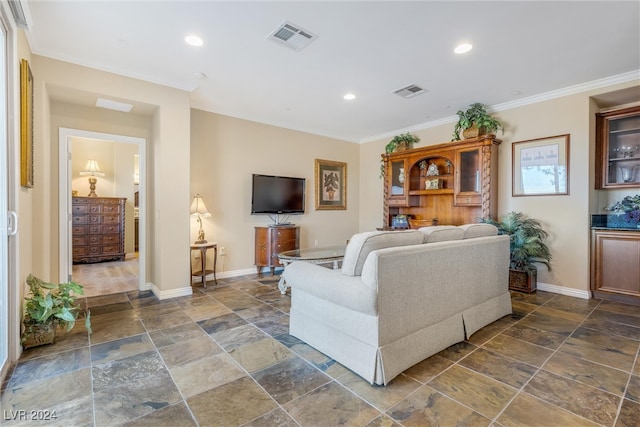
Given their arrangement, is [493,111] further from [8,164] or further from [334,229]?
[8,164]

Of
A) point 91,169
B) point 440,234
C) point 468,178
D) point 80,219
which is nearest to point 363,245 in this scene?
point 440,234

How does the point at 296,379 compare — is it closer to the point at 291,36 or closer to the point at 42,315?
the point at 42,315

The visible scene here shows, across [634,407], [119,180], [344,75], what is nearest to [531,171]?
[344,75]

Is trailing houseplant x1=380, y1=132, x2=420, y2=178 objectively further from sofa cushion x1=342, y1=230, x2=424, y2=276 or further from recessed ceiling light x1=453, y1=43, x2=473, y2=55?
sofa cushion x1=342, y1=230, x2=424, y2=276

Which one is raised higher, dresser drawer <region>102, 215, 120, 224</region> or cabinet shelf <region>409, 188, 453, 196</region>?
cabinet shelf <region>409, 188, 453, 196</region>

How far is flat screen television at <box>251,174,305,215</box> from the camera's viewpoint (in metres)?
4.98

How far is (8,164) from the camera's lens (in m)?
2.04

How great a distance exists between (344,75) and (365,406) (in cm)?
318

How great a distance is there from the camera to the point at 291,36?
106 inches

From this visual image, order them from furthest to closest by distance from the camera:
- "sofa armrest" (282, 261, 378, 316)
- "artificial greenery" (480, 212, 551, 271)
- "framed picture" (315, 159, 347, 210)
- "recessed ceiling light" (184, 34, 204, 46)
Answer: "framed picture" (315, 159, 347, 210)
"artificial greenery" (480, 212, 551, 271)
"recessed ceiling light" (184, 34, 204, 46)
"sofa armrest" (282, 261, 378, 316)

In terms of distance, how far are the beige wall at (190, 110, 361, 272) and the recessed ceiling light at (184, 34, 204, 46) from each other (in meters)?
1.80

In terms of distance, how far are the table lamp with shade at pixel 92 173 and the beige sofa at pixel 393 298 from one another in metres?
6.18

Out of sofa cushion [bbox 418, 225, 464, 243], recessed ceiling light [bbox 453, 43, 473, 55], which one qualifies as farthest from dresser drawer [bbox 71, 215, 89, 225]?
recessed ceiling light [bbox 453, 43, 473, 55]

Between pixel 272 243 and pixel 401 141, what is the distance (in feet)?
9.66
